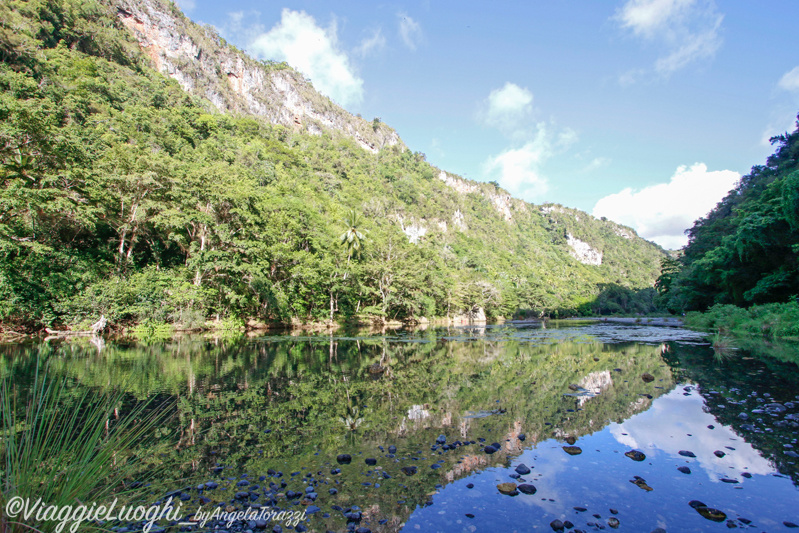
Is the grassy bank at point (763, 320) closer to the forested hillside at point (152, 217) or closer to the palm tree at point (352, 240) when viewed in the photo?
the forested hillside at point (152, 217)

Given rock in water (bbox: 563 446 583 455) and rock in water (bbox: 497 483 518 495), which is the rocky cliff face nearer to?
rock in water (bbox: 563 446 583 455)

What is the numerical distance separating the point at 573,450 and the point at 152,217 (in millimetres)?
32120

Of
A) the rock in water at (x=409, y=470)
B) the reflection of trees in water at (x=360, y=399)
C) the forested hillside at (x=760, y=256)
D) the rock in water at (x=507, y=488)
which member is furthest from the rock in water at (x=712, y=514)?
the forested hillside at (x=760, y=256)

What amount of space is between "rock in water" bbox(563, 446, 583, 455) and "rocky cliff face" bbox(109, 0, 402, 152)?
400 feet

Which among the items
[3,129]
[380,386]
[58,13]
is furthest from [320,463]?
[58,13]

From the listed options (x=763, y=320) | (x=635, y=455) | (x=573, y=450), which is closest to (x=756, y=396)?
(x=635, y=455)

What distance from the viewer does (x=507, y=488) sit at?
15.5 feet

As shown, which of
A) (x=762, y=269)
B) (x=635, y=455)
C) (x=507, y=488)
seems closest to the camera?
(x=507, y=488)

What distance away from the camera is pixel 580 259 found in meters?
199

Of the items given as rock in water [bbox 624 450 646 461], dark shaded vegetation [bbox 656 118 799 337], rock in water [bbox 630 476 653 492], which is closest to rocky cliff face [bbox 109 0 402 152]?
dark shaded vegetation [bbox 656 118 799 337]

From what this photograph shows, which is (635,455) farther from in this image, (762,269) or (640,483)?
(762,269)

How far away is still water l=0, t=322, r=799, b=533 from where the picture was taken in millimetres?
4176

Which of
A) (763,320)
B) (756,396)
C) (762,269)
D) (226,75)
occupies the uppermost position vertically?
(226,75)

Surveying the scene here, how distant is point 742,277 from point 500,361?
26.3 meters
